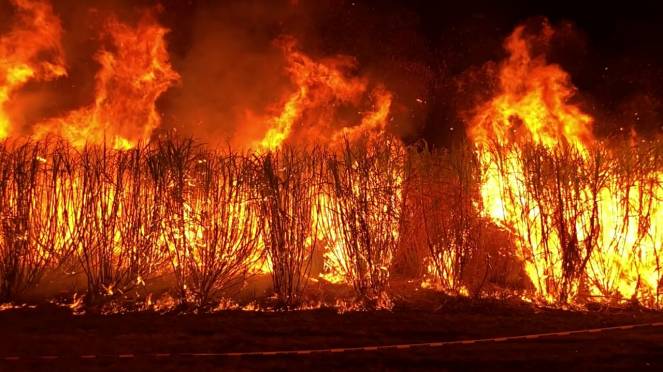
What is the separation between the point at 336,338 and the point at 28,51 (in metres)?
6.53

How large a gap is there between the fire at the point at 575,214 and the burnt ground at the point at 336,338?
358 millimetres

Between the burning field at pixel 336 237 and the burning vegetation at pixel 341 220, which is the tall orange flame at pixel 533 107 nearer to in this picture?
the burning vegetation at pixel 341 220

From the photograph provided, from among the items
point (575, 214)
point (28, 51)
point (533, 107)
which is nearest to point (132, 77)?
point (28, 51)

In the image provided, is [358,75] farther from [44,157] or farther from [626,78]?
[44,157]

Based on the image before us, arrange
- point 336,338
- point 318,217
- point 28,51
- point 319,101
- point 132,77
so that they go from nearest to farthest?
1. point 336,338
2. point 318,217
3. point 28,51
4. point 132,77
5. point 319,101

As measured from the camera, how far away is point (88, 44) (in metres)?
10.0

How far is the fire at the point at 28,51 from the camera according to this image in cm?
838

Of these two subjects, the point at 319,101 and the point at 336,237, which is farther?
the point at 319,101

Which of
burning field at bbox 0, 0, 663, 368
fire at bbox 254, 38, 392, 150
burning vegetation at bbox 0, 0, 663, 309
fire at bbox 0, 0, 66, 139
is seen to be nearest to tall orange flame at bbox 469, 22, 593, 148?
burning vegetation at bbox 0, 0, 663, 309

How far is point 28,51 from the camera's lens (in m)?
8.68

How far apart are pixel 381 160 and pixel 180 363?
8.63ft

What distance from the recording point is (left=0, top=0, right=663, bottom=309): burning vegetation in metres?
5.58

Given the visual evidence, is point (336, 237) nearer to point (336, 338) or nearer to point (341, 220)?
point (341, 220)

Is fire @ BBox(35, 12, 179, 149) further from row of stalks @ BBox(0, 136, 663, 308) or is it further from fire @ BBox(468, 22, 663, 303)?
fire @ BBox(468, 22, 663, 303)
